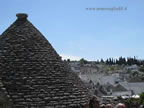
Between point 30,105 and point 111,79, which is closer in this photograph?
point 30,105

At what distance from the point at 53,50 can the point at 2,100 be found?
297cm

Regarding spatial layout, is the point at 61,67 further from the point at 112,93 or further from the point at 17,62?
the point at 112,93

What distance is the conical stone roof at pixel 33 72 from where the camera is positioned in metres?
9.34

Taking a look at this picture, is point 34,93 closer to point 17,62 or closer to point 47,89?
point 47,89

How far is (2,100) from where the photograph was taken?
8961mm

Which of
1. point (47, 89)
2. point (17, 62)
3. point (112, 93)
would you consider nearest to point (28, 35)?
point (17, 62)

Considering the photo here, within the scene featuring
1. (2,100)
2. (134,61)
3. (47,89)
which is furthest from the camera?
(134,61)

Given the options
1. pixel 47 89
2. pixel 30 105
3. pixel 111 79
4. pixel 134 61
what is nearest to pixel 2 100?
pixel 30 105

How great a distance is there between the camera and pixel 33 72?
9.98 metres

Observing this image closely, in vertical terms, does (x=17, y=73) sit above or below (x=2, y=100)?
above

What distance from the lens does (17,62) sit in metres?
10.1

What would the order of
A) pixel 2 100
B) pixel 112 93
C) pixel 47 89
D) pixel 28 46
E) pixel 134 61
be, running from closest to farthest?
pixel 2 100 → pixel 47 89 → pixel 28 46 → pixel 112 93 → pixel 134 61

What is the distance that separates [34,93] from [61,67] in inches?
67.2

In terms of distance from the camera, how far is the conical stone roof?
9.34 meters
